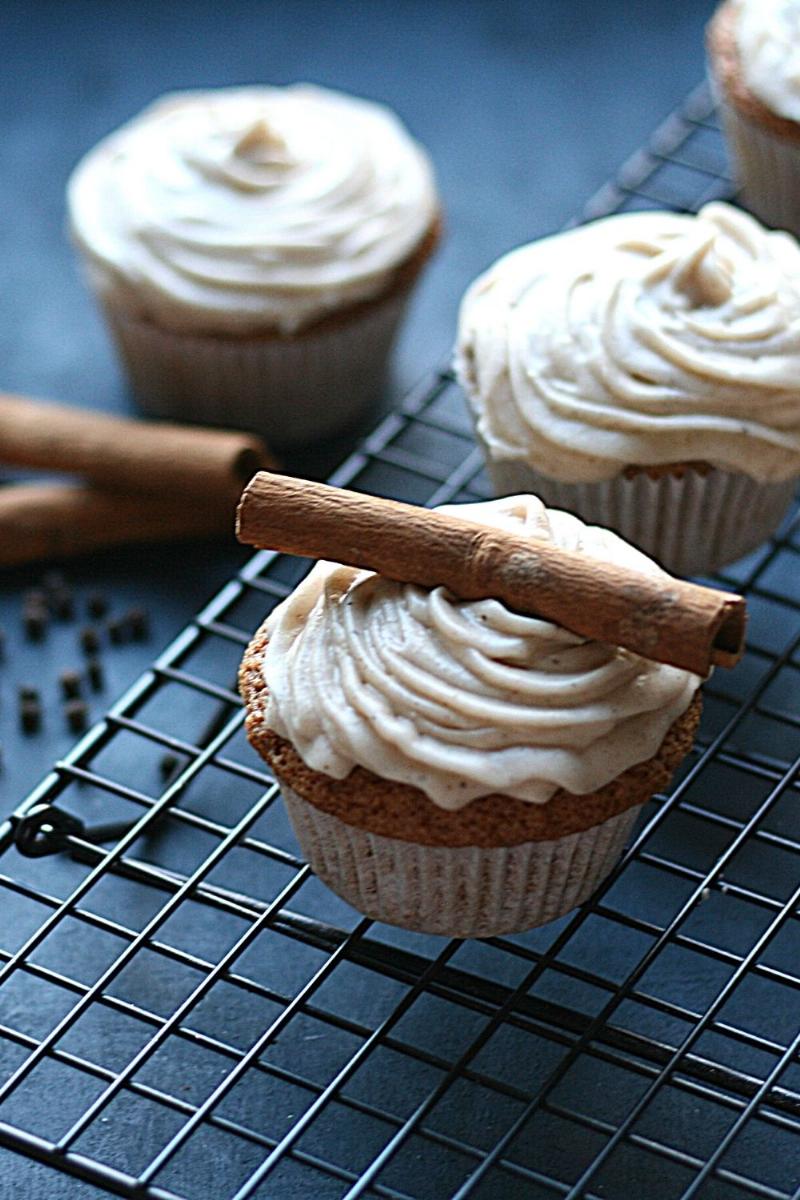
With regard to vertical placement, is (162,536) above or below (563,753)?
below

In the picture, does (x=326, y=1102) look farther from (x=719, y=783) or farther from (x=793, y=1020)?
(x=719, y=783)

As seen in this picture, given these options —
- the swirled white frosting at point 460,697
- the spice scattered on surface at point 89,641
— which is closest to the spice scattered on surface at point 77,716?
the spice scattered on surface at point 89,641

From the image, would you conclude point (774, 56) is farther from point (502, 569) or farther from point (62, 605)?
point (62, 605)

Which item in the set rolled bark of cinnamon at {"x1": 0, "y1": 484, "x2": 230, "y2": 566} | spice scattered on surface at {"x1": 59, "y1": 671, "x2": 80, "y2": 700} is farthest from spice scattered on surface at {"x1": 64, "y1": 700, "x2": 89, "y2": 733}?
rolled bark of cinnamon at {"x1": 0, "y1": 484, "x2": 230, "y2": 566}

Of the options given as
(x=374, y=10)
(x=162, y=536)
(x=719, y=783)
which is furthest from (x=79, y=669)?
(x=374, y=10)

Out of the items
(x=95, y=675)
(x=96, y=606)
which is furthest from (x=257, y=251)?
(x=95, y=675)

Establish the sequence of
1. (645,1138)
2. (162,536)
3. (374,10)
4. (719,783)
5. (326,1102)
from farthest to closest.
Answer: (374,10) < (162,536) < (719,783) < (645,1138) < (326,1102)

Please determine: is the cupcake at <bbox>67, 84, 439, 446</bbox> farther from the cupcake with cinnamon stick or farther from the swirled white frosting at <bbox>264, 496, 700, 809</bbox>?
the swirled white frosting at <bbox>264, 496, 700, 809</bbox>
